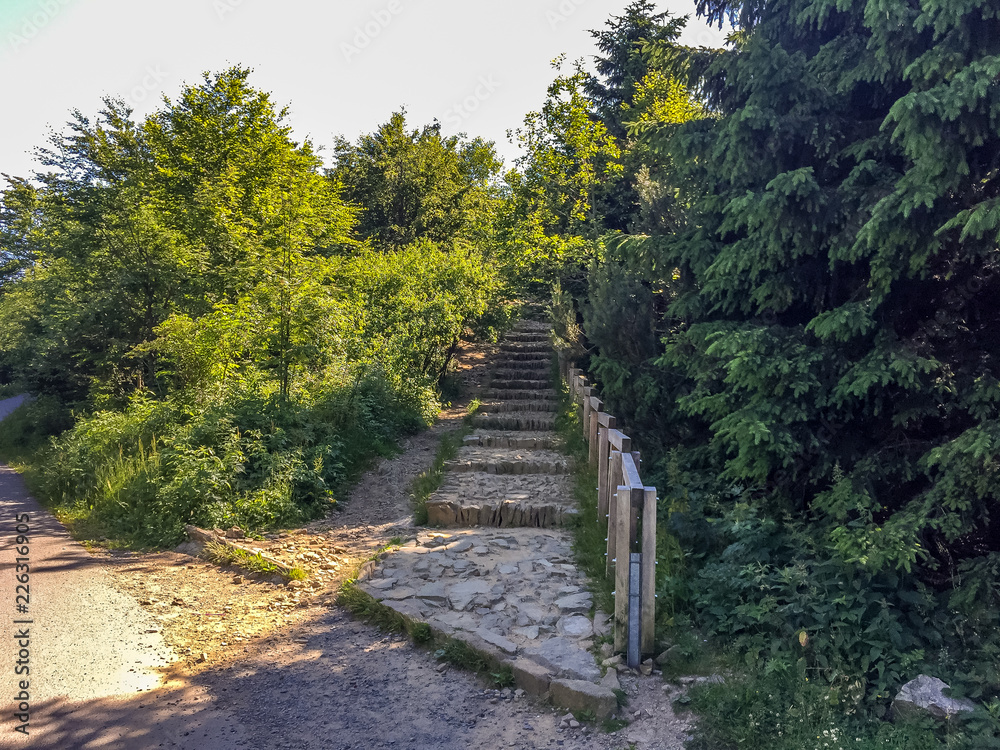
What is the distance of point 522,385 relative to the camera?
15227mm

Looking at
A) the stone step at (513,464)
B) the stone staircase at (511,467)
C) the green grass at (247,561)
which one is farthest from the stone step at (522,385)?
the green grass at (247,561)

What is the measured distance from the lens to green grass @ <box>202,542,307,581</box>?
6.44 metres

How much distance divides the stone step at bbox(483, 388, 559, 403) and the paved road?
891 cm

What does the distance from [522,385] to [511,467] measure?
18.8 feet

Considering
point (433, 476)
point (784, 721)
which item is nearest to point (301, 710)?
point (784, 721)

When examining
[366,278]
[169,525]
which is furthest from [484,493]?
[366,278]

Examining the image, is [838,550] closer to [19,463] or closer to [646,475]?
[646,475]

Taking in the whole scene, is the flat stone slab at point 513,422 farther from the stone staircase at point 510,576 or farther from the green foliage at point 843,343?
the green foliage at point 843,343

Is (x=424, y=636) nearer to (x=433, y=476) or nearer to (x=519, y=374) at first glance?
(x=433, y=476)

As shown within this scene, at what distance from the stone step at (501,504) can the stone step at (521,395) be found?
5.51 meters

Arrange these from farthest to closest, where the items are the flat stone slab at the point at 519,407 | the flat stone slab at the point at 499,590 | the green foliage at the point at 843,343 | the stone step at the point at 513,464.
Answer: the flat stone slab at the point at 519,407 < the stone step at the point at 513,464 < the flat stone slab at the point at 499,590 < the green foliage at the point at 843,343

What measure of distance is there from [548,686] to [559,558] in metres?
2.39

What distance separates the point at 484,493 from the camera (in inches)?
329

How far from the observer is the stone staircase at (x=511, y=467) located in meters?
7.71
